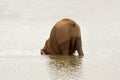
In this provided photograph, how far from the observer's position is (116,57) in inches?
630

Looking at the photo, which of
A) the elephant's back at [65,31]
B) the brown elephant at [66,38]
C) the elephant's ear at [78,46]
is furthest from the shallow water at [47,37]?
the elephant's back at [65,31]

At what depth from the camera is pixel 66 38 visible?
647 inches

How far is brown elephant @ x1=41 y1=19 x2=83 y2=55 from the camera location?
53.7 feet

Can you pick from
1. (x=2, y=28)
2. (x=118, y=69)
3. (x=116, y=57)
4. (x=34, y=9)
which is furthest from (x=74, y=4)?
(x=118, y=69)

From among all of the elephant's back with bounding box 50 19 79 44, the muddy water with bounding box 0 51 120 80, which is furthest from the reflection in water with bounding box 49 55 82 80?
the elephant's back with bounding box 50 19 79 44

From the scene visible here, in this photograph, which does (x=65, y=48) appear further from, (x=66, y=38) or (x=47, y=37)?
(x=47, y=37)

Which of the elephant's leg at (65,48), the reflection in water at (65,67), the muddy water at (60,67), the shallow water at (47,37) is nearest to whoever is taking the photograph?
the reflection in water at (65,67)

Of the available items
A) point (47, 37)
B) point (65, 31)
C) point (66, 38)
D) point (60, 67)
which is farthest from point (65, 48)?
point (47, 37)

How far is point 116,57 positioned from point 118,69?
1865 millimetres

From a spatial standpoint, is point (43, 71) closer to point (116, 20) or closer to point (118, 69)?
point (118, 69)

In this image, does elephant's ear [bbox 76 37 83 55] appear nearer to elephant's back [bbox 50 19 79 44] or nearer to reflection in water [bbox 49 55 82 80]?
elephant's back [bbox 50 19 79 44]

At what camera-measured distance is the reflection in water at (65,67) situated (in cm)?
1310

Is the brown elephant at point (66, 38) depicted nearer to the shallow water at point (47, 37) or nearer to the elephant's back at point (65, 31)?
the elephant's back at point (65, 31)

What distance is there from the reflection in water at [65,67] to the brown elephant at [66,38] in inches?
13.1
